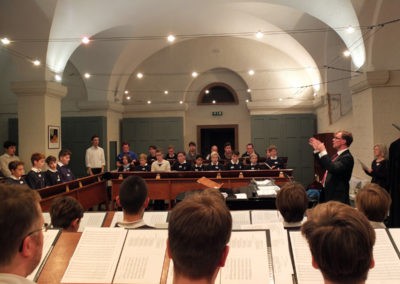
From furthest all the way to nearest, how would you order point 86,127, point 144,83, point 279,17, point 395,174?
point 144,83, point 86,127, point 279,17, point 395,174

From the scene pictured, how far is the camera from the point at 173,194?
7984mm

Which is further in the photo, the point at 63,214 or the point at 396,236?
the point at 63,214

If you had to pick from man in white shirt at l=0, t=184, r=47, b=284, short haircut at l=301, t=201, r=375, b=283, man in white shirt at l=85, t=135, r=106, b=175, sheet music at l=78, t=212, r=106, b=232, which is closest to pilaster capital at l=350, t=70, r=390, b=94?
sheet music at l=78, t=212, r=106, b=232

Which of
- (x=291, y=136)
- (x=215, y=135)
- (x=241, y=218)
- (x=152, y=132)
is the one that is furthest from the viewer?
(x=215, y=135)

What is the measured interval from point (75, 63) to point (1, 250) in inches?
443

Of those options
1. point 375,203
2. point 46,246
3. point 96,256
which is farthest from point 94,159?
point 375,203

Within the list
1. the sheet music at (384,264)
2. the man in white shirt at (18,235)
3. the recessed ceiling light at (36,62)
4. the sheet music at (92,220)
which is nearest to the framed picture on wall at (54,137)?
the recessed ceiling light at (36,62)

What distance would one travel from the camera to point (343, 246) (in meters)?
1.18

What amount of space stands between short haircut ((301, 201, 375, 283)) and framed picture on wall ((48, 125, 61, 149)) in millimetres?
8018

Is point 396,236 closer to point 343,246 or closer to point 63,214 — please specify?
point 343,246

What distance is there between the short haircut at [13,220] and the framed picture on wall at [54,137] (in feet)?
24.7

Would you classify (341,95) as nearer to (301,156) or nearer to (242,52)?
(301,156)

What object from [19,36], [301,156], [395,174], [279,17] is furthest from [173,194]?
[301,156]

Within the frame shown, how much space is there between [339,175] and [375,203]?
1.56 metres
